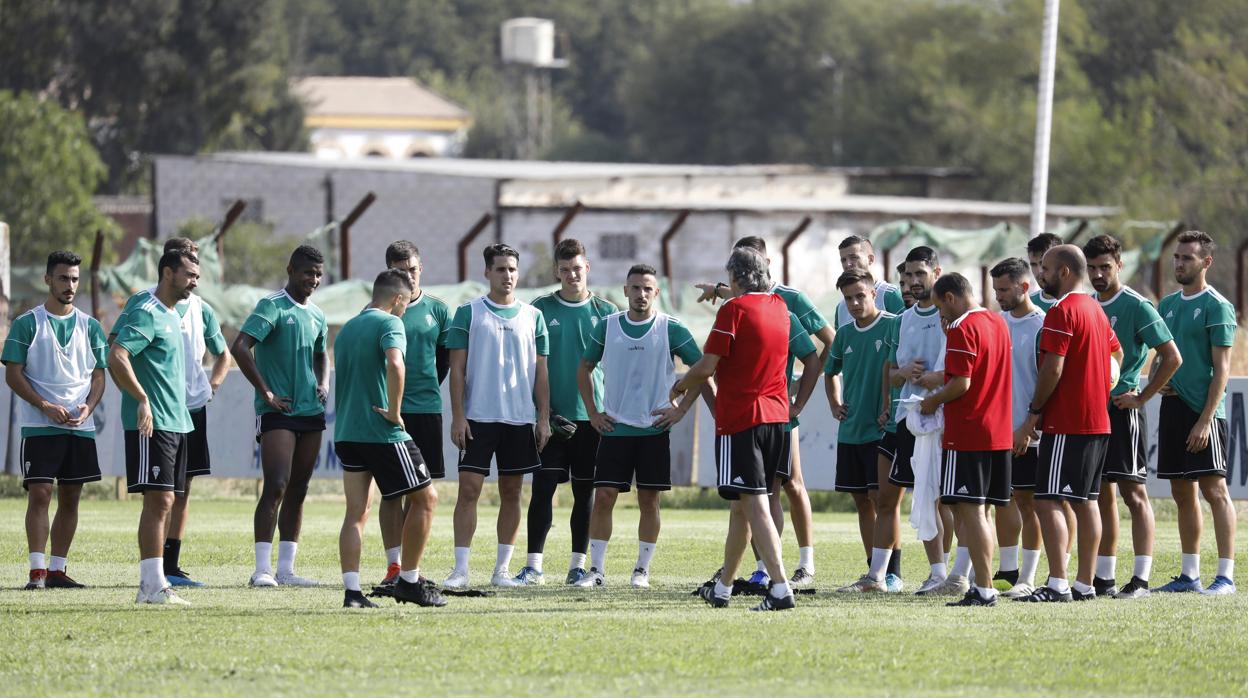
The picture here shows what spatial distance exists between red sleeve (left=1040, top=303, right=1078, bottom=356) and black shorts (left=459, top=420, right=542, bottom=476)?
329cm

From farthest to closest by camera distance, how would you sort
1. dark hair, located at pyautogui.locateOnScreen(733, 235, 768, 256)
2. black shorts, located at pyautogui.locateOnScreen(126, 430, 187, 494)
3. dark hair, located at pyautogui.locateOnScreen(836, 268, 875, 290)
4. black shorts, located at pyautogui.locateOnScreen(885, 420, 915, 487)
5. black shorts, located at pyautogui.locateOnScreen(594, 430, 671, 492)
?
black shorts, located at pyautogui.locateOnScreen(594, 430, 671, 492), dark hair, located at pyautogui.locateOnScreen(836, 268, 875, 290), black shorts, located at pyautogui.locateOnScreen(885, 420, 915, 487), dark hair, located at pyautogui.locateOnScreen(733, 235, 768, 256), black shorts, located at pyautogui.locateOnScreen(126, 430, 187, 494)

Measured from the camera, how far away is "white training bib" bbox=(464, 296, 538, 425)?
12.5 meters

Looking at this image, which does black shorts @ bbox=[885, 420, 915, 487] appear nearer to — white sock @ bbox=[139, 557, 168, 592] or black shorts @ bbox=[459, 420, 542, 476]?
black shorts @ bbox=[459, 420, 542, 476]

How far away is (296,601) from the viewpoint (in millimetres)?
11633

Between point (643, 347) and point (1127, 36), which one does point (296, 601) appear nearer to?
point (643, 347)

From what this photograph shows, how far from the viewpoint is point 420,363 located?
12531 millimetres

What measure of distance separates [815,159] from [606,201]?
4337 centimetres

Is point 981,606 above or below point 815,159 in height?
below

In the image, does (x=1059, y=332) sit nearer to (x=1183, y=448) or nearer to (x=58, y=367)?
(x=1183, y=448)

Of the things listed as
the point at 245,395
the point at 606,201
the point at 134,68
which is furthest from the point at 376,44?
the point at 245,395

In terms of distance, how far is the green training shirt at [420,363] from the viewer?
12.5 metres

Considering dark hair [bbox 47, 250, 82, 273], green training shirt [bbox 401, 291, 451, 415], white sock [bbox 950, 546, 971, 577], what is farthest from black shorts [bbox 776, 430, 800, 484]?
dark hair [bbox 47, 250, 82, 273]

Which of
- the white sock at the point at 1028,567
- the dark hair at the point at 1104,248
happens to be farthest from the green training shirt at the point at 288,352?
the dark hair at the point at 1104,248

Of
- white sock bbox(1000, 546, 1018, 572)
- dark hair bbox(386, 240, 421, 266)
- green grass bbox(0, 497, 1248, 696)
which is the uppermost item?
dark hair bbox(386, 240, 421, 266)
